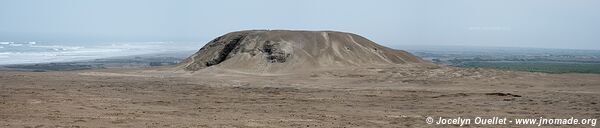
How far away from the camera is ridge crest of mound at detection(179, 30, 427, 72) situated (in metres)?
41.3

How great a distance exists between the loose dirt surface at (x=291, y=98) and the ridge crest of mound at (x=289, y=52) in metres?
4.46

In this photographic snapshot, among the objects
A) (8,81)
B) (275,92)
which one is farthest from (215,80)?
(8,81)

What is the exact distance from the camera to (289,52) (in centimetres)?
4347

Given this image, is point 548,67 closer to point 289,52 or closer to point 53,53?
point 289,52

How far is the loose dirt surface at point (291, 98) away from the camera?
17.9 metres

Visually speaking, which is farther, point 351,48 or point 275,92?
point 351,48

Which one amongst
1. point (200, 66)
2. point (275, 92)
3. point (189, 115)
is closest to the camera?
point (189, 115)

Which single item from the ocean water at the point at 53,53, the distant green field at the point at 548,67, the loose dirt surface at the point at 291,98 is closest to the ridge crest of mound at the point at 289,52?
the loose dirt surface at the point at 291,98

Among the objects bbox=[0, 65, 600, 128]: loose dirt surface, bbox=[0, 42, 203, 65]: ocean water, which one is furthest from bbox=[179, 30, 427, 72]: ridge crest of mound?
bbox=[0, 42, 203, 65]: ocean water

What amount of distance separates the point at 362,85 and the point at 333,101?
7.49m

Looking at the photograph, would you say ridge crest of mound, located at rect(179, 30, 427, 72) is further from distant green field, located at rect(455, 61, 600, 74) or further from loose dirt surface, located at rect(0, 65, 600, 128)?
distant green field, located at rect(455, 61, 600, 74)

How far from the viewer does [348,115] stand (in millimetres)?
19172

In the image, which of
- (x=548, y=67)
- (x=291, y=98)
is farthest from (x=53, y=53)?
(x=291, y=98)

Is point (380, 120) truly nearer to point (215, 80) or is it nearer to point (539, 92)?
point (539, 92)
